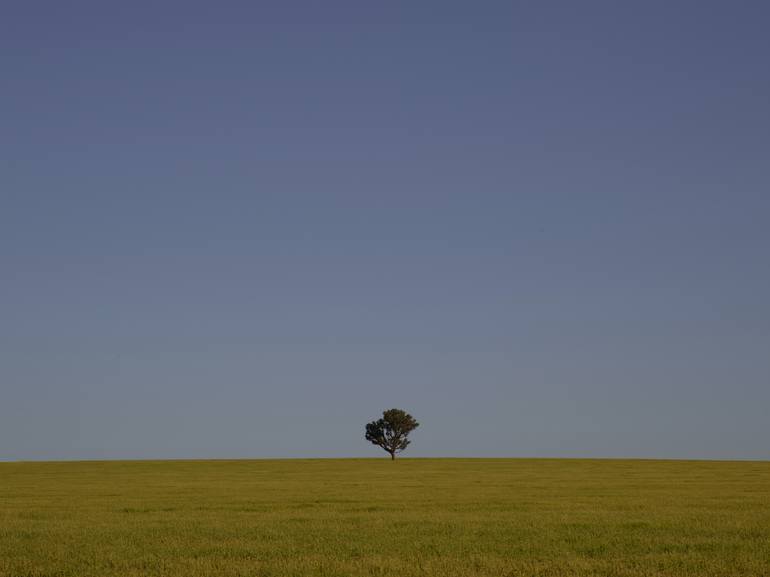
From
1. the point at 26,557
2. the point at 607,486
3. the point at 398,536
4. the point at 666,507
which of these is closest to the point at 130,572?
the point at 26,557

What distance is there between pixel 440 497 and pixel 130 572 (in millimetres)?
22299

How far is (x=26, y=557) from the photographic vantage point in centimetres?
1850

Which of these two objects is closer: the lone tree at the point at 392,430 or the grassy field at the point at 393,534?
the grassy field at the point at 393,534

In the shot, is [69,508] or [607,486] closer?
[69,508]

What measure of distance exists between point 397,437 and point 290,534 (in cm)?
9917

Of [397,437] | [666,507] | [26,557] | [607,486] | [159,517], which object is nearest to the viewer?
[26,557]

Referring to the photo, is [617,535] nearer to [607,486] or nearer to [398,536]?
[398,536]

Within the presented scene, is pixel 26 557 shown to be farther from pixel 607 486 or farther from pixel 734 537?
pixel 607 486

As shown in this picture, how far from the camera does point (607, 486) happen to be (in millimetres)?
44969

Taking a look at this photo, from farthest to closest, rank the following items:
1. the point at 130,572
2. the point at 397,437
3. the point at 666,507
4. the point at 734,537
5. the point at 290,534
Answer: the point at 397,437 → the point at 666,507 → the point at 290,534 → the point at 734,537 → the point at 130,572

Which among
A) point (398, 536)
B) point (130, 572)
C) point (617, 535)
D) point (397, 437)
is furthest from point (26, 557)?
point (397, 437)

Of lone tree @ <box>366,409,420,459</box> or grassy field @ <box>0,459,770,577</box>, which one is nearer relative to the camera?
grassy field @ <box>0,459,770,577</box>

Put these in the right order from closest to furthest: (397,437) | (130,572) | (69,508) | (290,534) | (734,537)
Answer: (130,572) < (734,537) < (290,534) < (69,508) < (397,437)

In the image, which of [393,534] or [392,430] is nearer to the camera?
[393,534]
